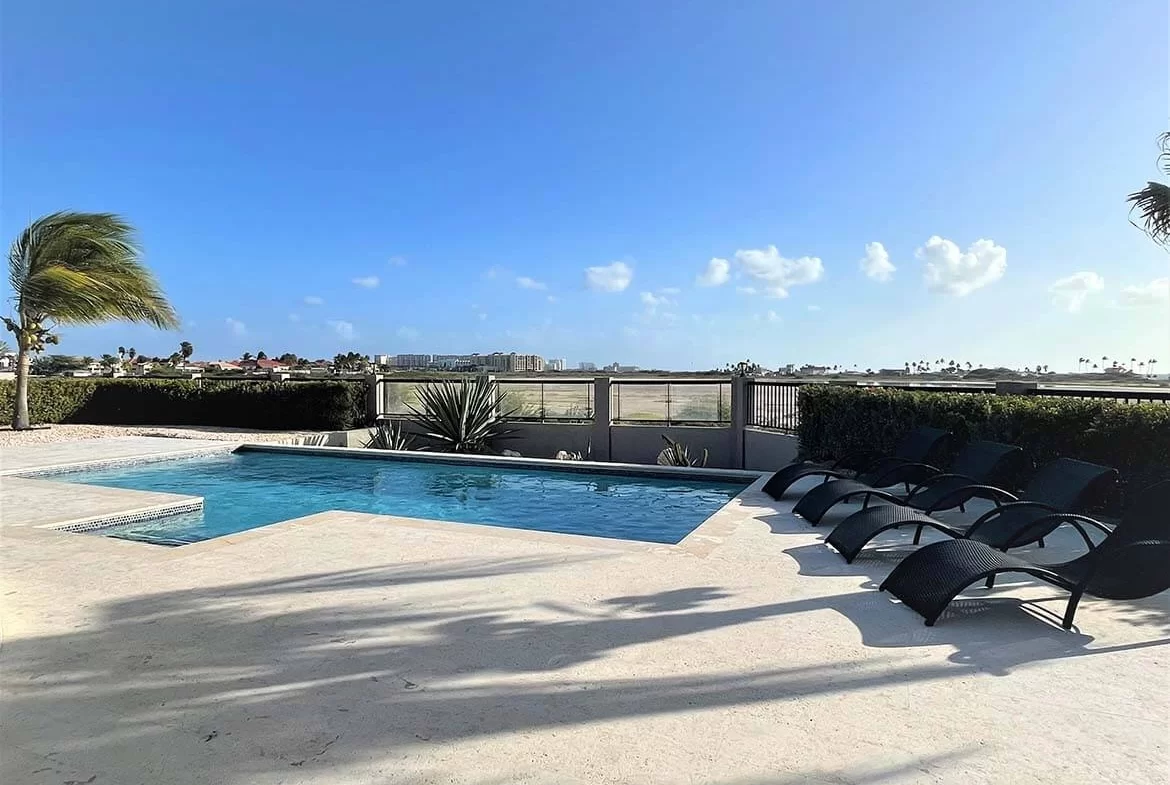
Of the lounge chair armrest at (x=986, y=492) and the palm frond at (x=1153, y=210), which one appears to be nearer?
the lounge chair armrest at (x=986, y=492)

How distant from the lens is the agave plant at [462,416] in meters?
13.7

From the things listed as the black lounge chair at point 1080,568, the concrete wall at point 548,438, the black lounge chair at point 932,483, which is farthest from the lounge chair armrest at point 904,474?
the concrete wall at point 548,438

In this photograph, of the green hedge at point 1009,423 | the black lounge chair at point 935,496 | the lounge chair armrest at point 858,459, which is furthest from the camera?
the lounge chair armrest at point 858,459

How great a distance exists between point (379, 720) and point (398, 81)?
16465 mm

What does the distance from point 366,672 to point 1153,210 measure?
35.4 ft

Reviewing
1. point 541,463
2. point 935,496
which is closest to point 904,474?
point 935,496

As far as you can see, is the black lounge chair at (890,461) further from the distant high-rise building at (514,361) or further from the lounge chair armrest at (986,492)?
the distant high-rise building at (514,361)

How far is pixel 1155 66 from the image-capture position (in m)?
7.84

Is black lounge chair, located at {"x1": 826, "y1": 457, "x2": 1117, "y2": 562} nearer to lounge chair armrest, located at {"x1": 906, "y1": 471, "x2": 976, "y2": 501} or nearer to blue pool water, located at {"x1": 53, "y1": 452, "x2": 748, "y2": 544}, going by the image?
lounge chair armrest, located at {"x1": 906, "y1": 471, "x2": 976, "y2": 501}

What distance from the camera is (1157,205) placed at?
8.82 metres

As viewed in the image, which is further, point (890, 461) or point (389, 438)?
point (389, 438)

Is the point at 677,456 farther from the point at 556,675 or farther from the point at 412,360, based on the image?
the point at 412,360

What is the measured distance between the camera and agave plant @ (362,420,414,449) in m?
15.0

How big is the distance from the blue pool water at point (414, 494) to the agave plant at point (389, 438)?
2237 millimetres
